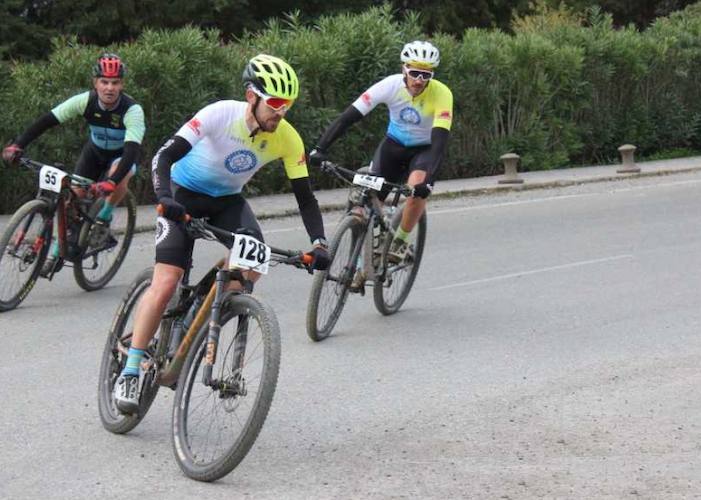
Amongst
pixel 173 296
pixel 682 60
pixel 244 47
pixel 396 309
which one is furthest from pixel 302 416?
pixel 682 60

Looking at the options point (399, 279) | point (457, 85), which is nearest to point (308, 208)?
point (399, 279)

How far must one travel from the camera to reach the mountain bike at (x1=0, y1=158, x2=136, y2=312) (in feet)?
34.1

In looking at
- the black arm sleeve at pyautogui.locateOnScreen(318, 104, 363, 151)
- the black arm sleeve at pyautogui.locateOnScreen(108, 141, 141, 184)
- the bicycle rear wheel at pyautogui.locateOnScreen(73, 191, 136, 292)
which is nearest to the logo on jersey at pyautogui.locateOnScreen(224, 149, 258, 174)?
the black arm sleeve at pyautogui.locateOnScreen(318, 104, 363, 151)

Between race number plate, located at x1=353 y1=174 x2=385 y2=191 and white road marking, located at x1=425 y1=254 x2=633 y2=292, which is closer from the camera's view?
race number plate, located at x1=353 y1=174 x2=385 y2=191

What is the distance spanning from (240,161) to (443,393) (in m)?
1.93

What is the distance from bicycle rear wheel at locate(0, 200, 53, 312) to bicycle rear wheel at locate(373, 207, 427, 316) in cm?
259

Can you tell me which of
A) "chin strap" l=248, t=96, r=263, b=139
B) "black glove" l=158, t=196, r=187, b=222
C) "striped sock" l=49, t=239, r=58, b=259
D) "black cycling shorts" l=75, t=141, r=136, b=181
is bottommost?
"striped sock" l=49, t=239, r=58, b=259

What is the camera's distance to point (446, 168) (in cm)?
2270

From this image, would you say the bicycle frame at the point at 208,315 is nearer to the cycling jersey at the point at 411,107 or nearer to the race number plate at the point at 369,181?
the race number plate at the point at 369,181

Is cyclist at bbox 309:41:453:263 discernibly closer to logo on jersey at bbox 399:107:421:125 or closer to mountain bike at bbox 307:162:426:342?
logo on jersey at bbox 399:107:421:125

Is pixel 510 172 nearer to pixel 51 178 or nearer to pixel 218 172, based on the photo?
pixel 51 178

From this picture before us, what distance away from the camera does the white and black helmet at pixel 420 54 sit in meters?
9.99

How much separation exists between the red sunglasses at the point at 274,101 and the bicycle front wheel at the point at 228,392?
3.30ft

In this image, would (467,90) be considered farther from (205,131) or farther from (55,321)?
(205,131)
